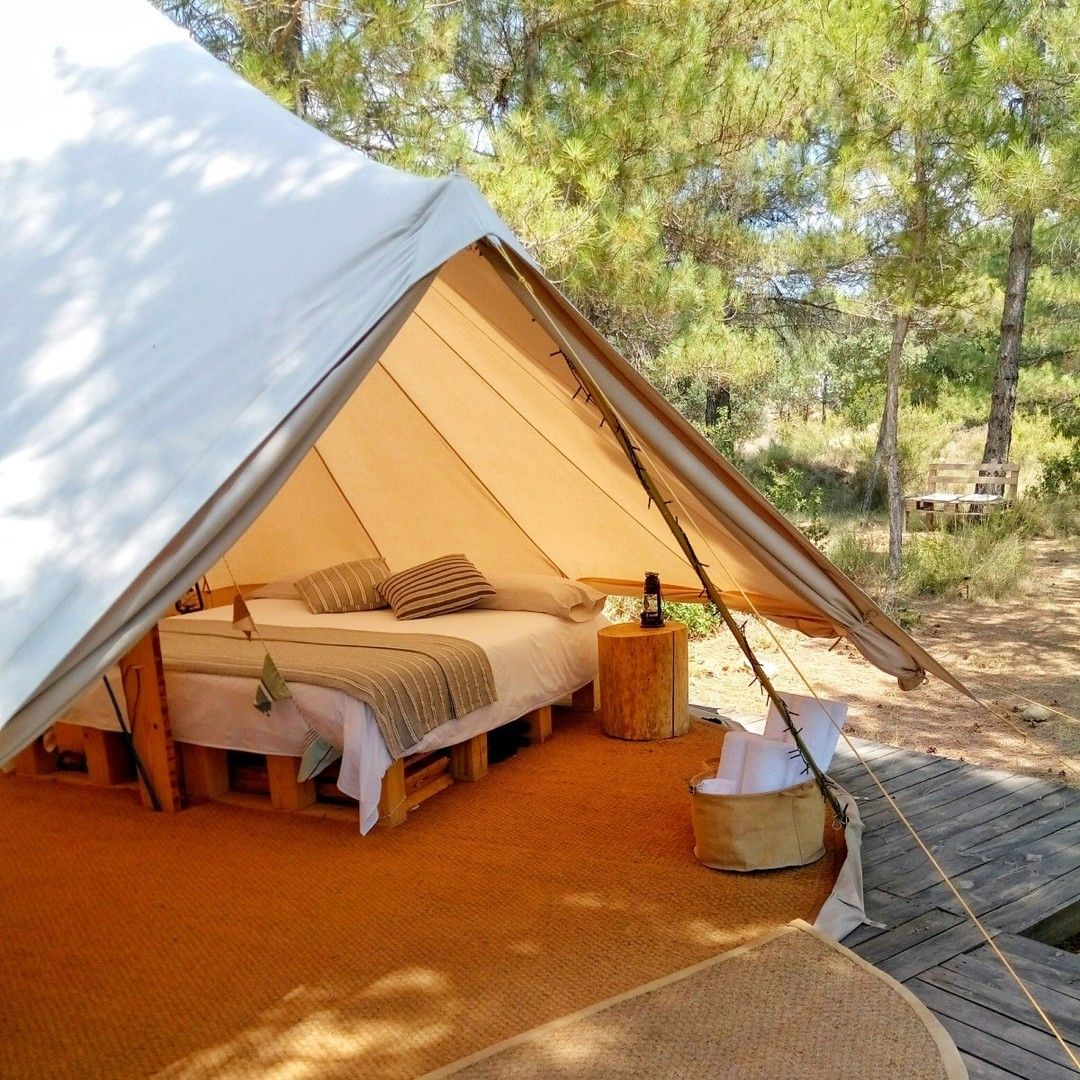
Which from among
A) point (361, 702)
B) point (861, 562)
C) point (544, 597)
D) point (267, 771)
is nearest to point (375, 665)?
point (361, 702)

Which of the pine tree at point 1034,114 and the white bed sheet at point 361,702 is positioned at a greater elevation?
the pine tree at point 1034,114

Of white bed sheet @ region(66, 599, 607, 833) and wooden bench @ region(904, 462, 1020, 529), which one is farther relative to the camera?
wooden bench @ region(904, 462, 1020, 529)

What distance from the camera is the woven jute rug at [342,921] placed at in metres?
2.32

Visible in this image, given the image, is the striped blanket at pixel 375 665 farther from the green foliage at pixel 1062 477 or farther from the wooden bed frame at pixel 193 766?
the green foliage at pixel 1062 477

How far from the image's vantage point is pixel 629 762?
4027 millimetres

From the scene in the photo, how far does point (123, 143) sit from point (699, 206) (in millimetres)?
4598

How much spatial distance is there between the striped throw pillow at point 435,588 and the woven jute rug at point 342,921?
0.79 meters

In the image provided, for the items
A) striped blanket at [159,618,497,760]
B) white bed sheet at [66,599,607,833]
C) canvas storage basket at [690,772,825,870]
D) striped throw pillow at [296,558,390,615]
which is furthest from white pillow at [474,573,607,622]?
canvas storage basket at [690,772,825,870]

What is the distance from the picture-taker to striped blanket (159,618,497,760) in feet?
11.1

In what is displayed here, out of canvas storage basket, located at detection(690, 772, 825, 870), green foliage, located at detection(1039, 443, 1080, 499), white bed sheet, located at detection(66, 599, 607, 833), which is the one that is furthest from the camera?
green foliage, located at detection(1039, 443, 1080, 499)

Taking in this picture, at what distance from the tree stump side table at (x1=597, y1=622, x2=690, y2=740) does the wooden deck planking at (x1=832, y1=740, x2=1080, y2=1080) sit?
0.67 meters

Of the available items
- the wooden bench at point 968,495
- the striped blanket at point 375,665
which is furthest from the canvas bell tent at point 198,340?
the wooden bench at point 968,495

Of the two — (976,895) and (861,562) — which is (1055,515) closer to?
(861,562)

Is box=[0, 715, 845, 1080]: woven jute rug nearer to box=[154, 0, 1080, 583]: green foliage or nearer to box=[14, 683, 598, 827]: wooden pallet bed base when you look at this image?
box=[14, 683, 598, 827]: wooden pallet bed base
